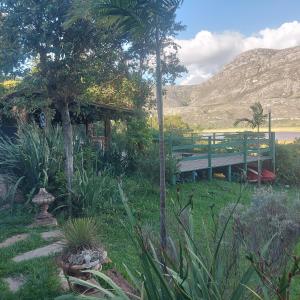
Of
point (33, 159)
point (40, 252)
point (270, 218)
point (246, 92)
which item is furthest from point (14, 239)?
point (246, 92)

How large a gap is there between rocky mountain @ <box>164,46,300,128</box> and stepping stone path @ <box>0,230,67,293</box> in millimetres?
41216

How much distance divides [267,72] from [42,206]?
82.7 meters

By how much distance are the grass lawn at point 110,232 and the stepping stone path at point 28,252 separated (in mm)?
83

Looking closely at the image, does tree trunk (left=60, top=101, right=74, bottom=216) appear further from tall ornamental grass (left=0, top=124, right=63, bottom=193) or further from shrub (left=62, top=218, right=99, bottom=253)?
shrub (left=62, top=218, right=99, bottom=253)

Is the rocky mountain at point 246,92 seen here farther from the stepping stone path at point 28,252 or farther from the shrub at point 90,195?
the stepping stone path at point 28,252

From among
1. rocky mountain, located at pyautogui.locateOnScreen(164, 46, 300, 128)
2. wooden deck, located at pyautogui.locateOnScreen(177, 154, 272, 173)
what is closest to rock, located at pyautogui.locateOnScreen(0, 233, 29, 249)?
wooden deck, located at pyautogui.locateOnScreen(177, 154, 272, 173)

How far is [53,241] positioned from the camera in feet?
18.8

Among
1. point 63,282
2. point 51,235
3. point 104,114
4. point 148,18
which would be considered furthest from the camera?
point 104,114

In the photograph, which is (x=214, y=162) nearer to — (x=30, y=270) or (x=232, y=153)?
(x=232, y=153)

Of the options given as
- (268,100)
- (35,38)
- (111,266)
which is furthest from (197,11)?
(268,100)

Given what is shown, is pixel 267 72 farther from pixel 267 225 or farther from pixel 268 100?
pixel 267 225

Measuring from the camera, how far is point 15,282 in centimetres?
427

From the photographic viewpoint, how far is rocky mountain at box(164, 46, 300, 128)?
62938 millimetres

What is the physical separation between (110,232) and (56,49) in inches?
134
